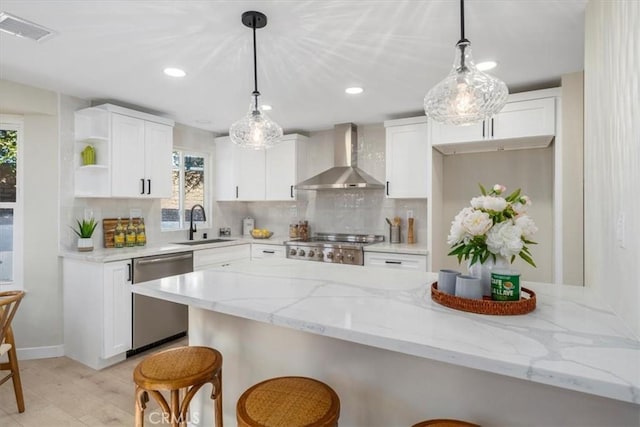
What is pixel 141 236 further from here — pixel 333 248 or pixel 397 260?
pixel 397 260

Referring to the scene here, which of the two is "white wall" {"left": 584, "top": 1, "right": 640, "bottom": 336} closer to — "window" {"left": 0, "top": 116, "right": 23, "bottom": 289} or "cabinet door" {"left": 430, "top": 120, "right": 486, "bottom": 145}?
"cabinet door" {"left": 430, "top": 120, "right": 486, "bottom": 145}

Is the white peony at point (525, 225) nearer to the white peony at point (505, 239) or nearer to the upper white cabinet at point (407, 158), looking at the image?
the white peony at point (505, 239)

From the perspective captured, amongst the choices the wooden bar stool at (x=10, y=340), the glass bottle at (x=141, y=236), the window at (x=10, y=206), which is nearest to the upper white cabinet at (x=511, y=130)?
the glass bottle at (x=141, y=236)

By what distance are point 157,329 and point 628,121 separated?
366 cm

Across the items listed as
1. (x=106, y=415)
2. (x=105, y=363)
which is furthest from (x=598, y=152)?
(x=105, y=363)

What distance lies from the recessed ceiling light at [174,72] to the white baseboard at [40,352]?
8.52 ft

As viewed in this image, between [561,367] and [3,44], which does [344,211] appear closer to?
[3,44]

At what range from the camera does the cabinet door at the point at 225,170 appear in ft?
15.8

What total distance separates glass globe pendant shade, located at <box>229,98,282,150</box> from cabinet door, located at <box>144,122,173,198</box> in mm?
1880

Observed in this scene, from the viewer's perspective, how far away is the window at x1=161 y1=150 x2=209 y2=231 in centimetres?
444

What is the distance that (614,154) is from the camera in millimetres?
1321

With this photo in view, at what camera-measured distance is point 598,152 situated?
1555mm

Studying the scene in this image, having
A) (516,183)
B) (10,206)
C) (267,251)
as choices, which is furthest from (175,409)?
(516,183)

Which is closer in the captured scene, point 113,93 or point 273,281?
point 273,281
